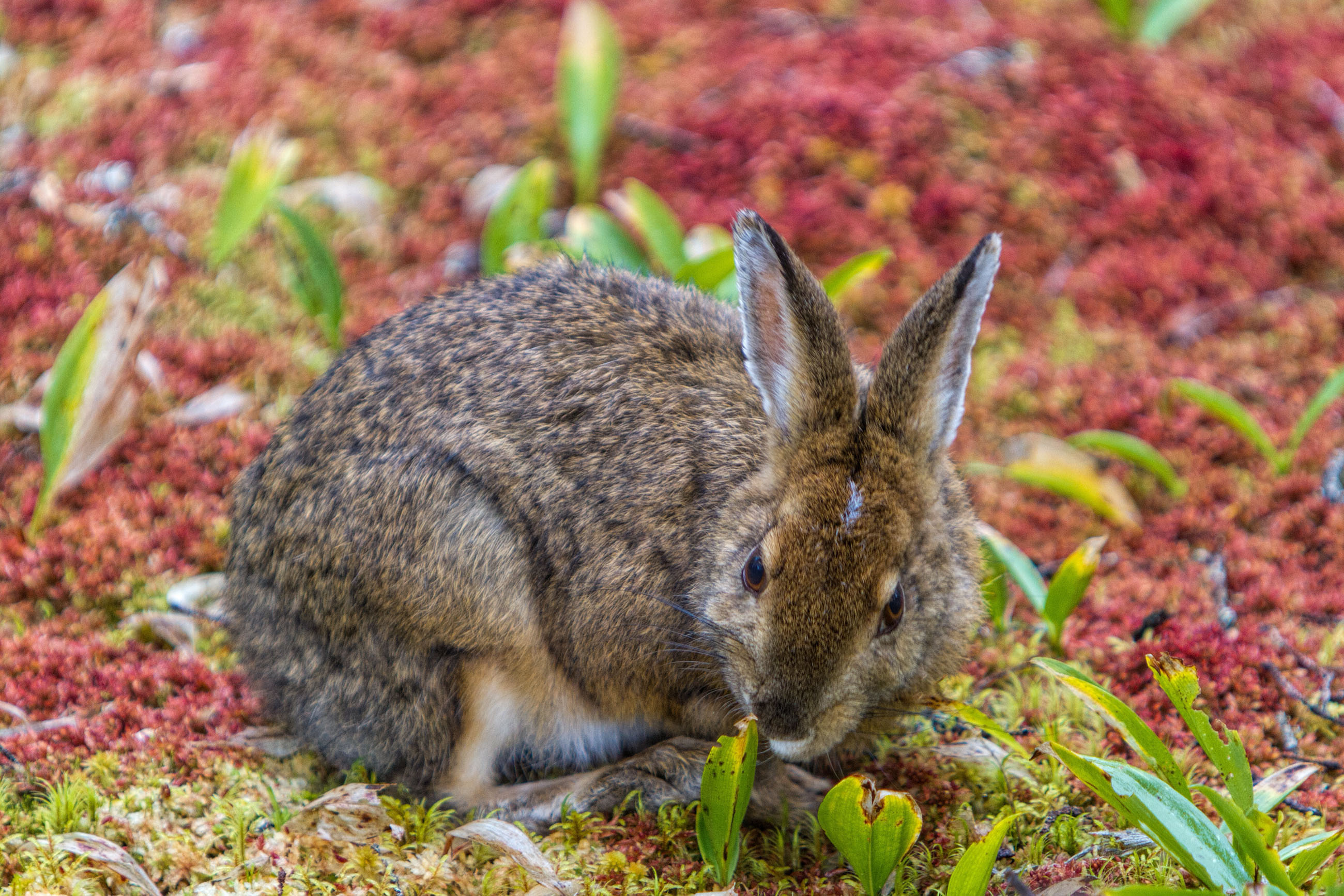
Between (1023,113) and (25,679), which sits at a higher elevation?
(1023,113)

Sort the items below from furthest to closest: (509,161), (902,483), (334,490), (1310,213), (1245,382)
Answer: (509,161)
(1310,213)
(1245,382)
(334,490)
(902,483)

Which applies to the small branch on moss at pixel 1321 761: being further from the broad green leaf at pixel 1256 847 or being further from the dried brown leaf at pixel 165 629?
the dried brown leaf at pixel 165 629

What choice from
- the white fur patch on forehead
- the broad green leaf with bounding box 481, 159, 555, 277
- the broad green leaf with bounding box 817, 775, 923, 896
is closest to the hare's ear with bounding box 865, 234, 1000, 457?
the white fur patch on forehead

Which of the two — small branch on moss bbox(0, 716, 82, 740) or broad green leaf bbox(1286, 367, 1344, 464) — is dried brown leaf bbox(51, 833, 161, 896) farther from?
broad green leaf bbox(1286, 367, 1344, 464)

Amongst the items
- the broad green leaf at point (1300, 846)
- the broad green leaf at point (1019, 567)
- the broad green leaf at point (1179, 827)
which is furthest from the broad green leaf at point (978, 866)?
the broad green leaf at point (1019, 567)

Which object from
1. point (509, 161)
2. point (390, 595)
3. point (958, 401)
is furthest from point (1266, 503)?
point (509, 161)

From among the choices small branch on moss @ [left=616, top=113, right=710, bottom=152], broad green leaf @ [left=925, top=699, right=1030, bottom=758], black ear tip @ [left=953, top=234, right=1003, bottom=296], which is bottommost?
broad green leaf @ [left=925, top=699, right=1030, bottom=758]

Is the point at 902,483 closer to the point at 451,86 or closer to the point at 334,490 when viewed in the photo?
the point at 334,490
